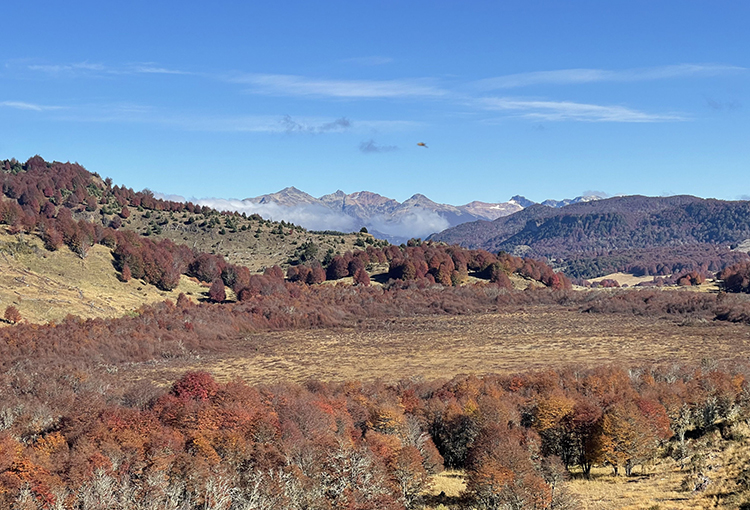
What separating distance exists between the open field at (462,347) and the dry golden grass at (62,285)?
23.1 metres

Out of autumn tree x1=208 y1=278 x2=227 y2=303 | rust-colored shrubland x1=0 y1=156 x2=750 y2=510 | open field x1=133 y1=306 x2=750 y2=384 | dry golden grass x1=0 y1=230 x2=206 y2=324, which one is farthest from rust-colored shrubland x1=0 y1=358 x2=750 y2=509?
autumn tree x1=208 y1=278 x2=227 y2=303

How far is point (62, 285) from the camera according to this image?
112 meters

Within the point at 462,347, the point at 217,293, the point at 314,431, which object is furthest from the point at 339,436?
the point at 217,293

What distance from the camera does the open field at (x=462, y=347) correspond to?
79625 mm

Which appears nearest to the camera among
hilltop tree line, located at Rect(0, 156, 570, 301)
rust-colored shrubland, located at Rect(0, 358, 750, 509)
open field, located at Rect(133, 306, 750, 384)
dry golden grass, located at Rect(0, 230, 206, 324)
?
rust-colored shrubland, located at Rect(0, 358, 750, 509)

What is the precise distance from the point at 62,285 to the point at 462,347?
7031 cm

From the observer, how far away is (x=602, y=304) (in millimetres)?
142500

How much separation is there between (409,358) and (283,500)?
196ft

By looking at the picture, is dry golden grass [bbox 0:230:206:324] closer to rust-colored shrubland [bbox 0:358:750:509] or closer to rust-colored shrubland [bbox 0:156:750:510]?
rust-colored shrubland [bbox 0:156:750:510]

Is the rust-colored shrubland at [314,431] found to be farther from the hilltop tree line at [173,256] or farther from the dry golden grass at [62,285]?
the hilltop tree line at [173,256]

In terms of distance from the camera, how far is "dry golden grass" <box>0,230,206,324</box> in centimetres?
9906

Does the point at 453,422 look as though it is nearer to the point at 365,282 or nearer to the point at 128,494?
the point at 128,494

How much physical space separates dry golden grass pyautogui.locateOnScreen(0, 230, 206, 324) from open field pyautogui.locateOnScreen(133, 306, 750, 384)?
75.8 ft

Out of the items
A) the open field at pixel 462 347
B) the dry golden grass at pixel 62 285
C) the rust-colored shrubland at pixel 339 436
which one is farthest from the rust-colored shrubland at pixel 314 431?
the open field at pixel 462 347
